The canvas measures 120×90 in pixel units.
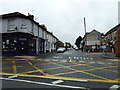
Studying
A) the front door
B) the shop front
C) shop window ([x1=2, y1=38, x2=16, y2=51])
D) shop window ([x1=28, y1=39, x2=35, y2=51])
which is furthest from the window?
shop window ([x1=28, y1=39, x2=35, y2=51])

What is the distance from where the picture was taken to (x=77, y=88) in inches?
183

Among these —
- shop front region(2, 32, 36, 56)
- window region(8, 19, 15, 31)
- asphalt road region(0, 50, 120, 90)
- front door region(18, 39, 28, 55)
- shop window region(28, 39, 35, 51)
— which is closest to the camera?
asphalt road region(0, 50, 120, 90)

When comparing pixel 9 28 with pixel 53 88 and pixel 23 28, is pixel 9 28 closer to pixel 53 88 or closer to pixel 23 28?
pixel 23 28

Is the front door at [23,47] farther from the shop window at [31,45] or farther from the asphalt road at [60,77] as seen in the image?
the asphalt road at [60,77]

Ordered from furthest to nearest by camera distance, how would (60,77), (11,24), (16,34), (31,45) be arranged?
(31,45), (11,24), (16,34), (60,77)

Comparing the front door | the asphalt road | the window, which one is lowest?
the asphalt road

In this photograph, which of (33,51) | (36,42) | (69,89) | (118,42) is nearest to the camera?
(69,89)

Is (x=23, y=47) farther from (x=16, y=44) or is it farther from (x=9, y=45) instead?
(x=9, y=45)

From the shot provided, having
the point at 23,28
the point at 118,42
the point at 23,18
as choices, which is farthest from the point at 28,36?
the point at 118,42

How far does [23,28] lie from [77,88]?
17.4 metres

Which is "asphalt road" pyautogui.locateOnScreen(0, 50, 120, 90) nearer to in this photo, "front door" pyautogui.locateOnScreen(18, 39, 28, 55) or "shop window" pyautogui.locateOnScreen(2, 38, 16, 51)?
"front door" pyautogui.locateOnScreen(18, 39, 28, 55)

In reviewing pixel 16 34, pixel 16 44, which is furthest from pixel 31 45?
pixel 16 34

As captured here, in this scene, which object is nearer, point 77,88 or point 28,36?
point 77,88

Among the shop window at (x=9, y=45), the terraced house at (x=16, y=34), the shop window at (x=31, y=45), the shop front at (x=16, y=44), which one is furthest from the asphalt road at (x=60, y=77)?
the shop window at (x=31, y=45)
